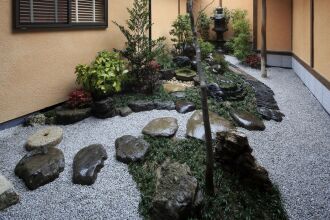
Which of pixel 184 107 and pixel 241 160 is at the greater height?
pixel 184 107

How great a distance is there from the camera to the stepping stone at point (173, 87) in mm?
8000

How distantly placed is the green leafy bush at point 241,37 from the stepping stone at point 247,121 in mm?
7153

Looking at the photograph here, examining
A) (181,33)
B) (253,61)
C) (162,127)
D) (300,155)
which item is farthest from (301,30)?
(162,127)

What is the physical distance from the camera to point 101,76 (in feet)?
21.0

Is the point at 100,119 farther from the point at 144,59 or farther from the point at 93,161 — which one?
the point at 144,59

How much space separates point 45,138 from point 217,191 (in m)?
3.23

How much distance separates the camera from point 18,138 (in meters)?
5.49

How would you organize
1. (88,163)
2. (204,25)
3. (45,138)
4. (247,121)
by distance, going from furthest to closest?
(204,25) → (247,121) → (45,138) → (88,163)

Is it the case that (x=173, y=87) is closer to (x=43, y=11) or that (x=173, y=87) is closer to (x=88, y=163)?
(x=43, y=11)

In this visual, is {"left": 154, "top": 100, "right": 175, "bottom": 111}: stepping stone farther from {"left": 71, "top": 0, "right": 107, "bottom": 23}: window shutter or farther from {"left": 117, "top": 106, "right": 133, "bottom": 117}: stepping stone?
{"left": 71, "top": 0, "right": 107, "bottom": 23}: window shutter

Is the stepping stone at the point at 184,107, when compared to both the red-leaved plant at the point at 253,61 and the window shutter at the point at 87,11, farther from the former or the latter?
the red-leaved plant at the point at 253,61

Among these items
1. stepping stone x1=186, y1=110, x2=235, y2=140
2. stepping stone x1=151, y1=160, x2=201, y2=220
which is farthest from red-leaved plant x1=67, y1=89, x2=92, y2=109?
stepping stone x1=151, y1=160, x2=201, y2=220

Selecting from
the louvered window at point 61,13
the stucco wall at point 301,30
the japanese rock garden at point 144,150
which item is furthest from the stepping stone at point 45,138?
the stucco wall at point 301,30

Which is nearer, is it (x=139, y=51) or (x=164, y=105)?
(x=164, y=105)
